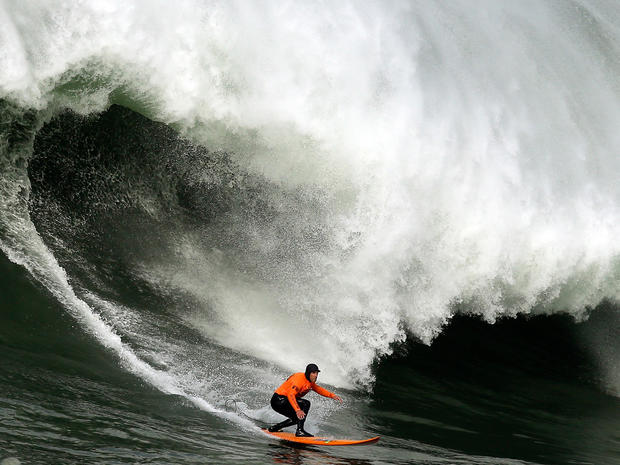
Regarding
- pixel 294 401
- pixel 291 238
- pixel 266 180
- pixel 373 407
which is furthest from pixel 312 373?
pixel 266 180

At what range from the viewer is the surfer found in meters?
7.05

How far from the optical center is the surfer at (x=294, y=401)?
7047mm

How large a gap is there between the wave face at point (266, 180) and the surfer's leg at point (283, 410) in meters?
0.97

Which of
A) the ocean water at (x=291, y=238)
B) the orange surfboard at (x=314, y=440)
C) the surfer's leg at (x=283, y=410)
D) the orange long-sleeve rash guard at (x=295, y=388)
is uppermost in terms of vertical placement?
the ocean water at (x=291, y=238)

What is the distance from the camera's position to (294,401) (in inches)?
281

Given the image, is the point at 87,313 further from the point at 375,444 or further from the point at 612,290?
the point at 612,290

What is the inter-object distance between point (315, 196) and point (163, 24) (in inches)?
118

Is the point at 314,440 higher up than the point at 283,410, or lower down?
lower down

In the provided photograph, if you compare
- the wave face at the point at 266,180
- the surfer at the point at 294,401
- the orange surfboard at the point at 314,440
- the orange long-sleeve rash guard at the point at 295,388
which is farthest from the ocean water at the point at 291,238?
the orange long-sleeve rash guard at the point at 295,388

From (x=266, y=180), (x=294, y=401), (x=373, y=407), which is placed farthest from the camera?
(x=266, y=180)

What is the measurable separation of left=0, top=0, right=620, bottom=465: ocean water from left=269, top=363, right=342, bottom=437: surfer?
267mm

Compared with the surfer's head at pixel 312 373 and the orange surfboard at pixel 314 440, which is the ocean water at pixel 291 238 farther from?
the surfer's head at pixel 312 373

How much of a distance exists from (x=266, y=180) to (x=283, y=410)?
4.06 meters

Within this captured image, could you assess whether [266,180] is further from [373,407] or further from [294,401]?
[294,401]
